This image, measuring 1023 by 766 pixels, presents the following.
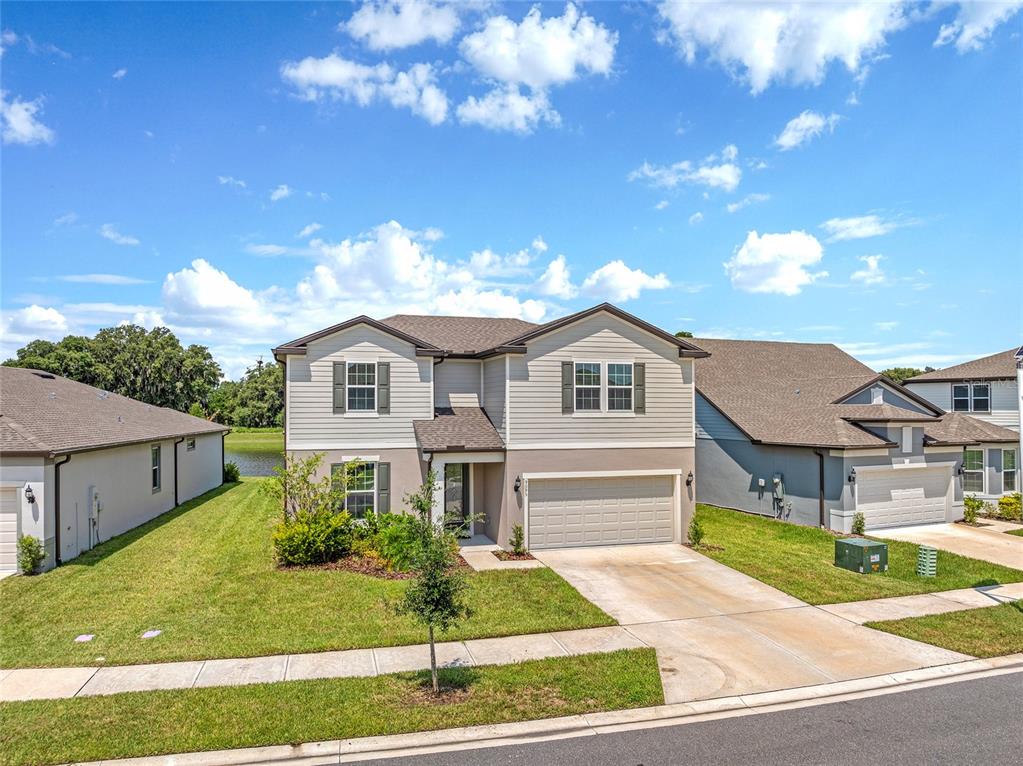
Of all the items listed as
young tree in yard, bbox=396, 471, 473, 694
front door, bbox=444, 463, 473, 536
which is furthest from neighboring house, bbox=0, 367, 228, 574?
young tree in yard, bbox=396, 471, 473, 694

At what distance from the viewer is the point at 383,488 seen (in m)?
17.4

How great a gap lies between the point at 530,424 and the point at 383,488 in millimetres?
4422

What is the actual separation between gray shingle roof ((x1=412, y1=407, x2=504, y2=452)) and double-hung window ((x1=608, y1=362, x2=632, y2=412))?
3.45 metres

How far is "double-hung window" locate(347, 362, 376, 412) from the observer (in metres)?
17.3

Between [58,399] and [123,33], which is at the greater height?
[123,33]

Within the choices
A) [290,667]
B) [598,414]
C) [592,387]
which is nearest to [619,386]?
[592,387]

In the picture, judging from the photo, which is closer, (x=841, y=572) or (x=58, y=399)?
(x=841, y=572)

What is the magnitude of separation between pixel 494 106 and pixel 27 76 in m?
10.8

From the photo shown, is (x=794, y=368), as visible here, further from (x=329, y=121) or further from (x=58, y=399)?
(x=58, y=399)

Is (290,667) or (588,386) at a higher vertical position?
(588,386)

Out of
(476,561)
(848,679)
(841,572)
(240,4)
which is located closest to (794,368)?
(841,572)

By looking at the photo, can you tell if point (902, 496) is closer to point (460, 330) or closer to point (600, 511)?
point (600, 511)

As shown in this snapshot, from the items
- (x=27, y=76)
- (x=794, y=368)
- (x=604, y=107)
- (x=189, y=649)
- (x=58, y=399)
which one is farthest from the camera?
(x=794, y=368)

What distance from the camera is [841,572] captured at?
15.2 m
